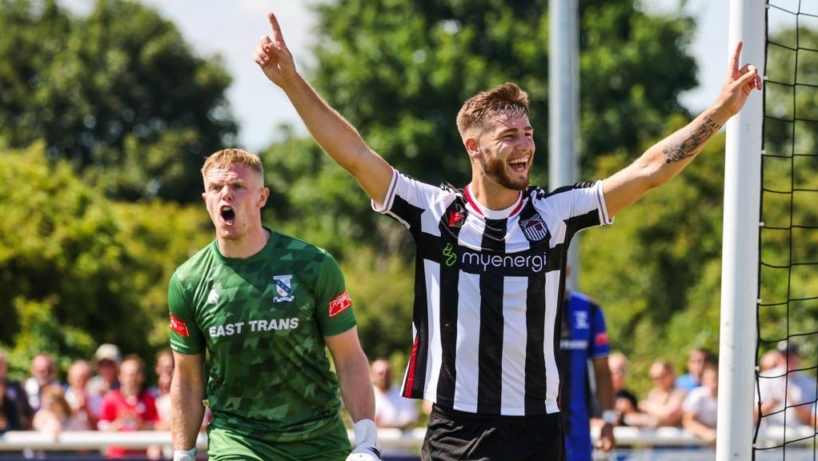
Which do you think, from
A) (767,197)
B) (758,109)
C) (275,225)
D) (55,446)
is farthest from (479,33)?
(758,109)

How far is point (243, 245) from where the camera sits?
649 cm

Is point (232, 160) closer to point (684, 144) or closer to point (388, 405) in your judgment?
point (684, 144)

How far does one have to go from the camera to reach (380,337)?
34.2m

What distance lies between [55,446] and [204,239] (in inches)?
1101

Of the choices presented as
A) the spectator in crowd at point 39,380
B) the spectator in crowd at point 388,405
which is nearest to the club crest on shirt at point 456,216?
the spectator in crowd at point 388,405

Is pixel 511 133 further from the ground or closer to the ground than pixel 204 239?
closer to the ground

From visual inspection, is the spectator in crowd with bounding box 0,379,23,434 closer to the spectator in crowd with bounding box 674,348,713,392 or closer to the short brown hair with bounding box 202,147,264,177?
the short brown hair with bounding box 202,147,264,177

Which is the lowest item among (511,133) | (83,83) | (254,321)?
(254,321)

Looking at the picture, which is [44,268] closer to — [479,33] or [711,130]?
→ [711,130]

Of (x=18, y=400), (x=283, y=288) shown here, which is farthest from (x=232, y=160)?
(x=18, y=400)

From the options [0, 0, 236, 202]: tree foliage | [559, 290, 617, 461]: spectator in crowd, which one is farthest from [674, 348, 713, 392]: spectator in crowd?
[0, 0, 236, 202]: tree foliage

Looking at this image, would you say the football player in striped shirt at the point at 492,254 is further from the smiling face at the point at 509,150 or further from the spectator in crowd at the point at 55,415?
the spectator in crowd at the point at 55,415

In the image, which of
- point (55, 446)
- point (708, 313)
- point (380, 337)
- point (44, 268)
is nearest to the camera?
point (55, 446)

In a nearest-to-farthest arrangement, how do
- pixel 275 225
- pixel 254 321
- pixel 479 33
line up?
pixel 254 321
pixel 479 33
pixel 275 225
